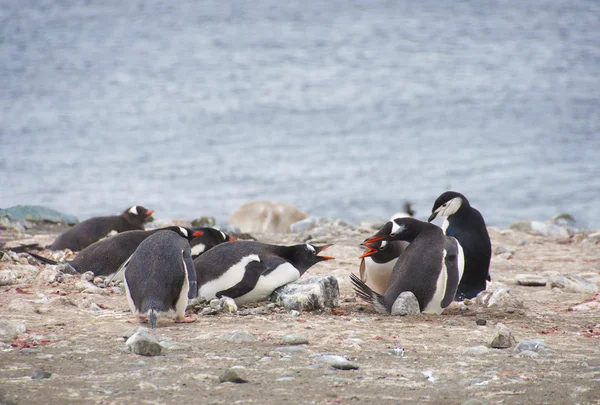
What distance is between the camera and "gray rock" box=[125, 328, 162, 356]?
3.37 m

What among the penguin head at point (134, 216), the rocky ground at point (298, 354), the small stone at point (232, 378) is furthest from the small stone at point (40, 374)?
the penguin head at point (134, 216)

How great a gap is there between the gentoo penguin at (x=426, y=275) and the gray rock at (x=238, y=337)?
1.07m

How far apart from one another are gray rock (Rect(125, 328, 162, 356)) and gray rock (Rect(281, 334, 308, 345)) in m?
0.57

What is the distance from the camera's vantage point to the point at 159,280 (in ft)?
13.5

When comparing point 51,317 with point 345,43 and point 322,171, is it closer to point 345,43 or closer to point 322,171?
point 322,171

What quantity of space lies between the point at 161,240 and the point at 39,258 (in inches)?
74.9

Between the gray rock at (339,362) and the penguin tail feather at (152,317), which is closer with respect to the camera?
the gray rock at (339,362)

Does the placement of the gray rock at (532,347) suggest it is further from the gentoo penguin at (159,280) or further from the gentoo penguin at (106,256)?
the gentoo penguin at (106,256)

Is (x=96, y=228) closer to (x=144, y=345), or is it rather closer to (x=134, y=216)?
(x=134, y=216)

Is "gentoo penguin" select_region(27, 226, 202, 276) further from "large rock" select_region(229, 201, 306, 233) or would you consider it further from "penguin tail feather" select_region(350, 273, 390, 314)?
"large rock" select_region(229, 201, 306, 233)

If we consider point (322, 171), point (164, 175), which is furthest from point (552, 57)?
point (164, 175)

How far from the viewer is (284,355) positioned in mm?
3432

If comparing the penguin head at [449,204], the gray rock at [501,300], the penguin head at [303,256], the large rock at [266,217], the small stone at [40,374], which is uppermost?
the penguin head at [449,204]

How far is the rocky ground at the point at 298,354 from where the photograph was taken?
116 inches
